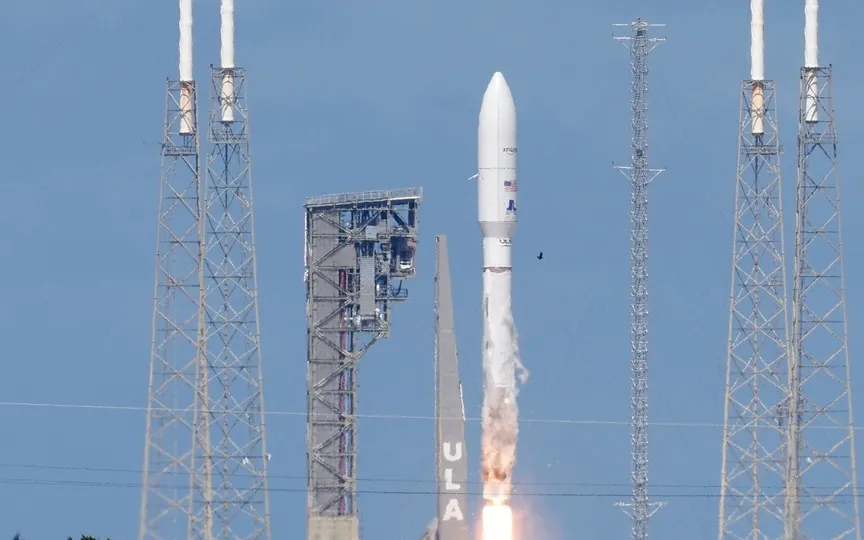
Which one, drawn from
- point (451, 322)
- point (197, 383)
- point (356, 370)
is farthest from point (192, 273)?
point (356, 370)

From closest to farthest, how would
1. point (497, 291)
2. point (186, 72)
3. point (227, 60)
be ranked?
point (497, 291) → point (186, 72) → point (227, 60)

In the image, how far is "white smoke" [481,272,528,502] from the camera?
9175 centimetres

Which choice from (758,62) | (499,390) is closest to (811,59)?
(758,62)

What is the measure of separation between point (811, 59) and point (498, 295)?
13367 mm

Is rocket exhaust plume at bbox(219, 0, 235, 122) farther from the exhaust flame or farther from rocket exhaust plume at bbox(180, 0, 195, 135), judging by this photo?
the exhaust flame

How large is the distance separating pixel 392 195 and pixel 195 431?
19314 millimetres

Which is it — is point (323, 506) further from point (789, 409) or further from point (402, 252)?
point (789, 409)

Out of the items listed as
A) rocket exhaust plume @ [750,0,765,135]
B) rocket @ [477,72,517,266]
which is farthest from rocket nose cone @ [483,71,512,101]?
rocket exhaust plume @ [750,0,765,135]

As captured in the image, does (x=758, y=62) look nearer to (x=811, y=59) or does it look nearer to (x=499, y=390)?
(x=811, y=59)

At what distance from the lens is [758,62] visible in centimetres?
9588

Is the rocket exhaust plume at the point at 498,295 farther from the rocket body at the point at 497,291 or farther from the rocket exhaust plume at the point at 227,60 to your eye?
the rocket exhaust plume at the point at 227,60

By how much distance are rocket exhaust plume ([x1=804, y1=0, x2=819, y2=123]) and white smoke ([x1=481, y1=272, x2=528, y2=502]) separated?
11.6 meters

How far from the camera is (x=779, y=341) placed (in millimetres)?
95125

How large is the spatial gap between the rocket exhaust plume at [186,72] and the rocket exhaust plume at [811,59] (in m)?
21.0
